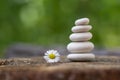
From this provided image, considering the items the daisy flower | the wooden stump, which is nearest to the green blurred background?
the daisy flower

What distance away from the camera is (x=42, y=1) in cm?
561

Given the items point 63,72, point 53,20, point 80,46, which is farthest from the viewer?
point 53,20

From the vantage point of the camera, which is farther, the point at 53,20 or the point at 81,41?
the point at 53,20

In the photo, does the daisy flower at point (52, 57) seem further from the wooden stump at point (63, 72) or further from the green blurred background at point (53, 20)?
the green blurred background at point (53, 20)

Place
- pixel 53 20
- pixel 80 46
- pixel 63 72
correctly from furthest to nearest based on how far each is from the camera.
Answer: pixel 53 20 < pixel 80 46 < pixel 63 72

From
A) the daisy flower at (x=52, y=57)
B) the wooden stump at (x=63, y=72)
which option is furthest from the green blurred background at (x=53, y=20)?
the wooden stump at (x=63, y=72)

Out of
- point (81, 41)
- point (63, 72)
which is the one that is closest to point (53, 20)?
point (81, 41)

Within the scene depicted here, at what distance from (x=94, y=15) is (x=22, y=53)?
2.26m

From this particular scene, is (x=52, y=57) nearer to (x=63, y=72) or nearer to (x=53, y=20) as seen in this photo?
(x=63, y=72)

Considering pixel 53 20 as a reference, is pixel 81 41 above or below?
below

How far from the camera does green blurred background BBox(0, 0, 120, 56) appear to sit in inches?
223

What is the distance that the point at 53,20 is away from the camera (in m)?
5.78

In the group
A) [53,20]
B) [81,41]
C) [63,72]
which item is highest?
[53,20]

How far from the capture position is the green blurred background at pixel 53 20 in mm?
5664
